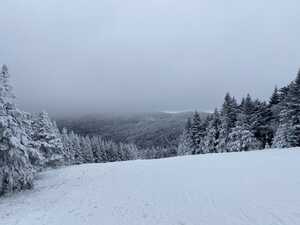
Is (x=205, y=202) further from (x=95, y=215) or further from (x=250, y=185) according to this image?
(x=95, y=215)

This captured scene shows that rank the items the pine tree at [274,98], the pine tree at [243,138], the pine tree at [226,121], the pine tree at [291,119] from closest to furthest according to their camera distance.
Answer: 1. the pine tree at [291,119]
2. the pine tree at [243,138]
3. the pine tree at [274,98]
4. the pine tree at [226,121]

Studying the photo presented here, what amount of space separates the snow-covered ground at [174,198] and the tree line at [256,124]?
52.1ft

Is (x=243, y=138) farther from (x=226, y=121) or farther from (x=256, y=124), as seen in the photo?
(x=226, y=121)

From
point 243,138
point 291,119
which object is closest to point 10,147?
point 291,119

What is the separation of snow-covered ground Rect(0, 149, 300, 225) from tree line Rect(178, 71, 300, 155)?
15878mm

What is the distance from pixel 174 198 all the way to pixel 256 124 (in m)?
35.1

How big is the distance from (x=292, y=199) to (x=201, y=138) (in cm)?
4528

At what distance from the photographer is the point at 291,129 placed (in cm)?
3647

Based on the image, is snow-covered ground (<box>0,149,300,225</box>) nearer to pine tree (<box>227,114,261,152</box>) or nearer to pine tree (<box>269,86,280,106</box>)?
pine tree (<box>227,114,261,152</box>)

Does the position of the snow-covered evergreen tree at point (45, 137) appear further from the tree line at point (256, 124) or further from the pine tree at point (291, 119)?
the pine tree at point (291, 119)

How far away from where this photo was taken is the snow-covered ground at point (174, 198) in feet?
38.2

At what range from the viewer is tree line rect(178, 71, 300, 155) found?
36.8 m

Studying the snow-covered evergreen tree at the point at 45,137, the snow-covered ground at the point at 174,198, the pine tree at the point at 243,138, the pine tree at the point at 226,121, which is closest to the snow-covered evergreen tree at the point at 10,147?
the snow-covered ground at the point at 174,198

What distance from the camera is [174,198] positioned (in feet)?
49.8
